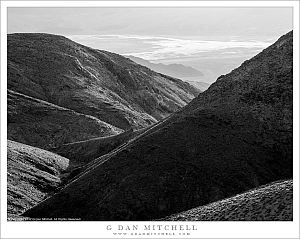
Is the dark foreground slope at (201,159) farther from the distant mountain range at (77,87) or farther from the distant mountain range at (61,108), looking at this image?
the distant mountain range at (77,87)

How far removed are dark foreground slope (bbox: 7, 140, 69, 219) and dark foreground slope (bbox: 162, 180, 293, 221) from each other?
2109cm

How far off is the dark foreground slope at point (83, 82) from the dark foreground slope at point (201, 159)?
74.2 metres

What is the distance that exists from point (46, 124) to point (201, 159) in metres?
76.2

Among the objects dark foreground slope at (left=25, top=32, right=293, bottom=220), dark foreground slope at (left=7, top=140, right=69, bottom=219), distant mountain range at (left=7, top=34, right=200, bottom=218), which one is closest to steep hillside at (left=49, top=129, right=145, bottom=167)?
distant mountain range at (left=7, top=34, right=200, bottom=218)

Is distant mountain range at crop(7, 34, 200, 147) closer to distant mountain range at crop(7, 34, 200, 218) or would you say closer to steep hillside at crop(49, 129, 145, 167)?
distant mountain range at crop(7, 34, 200, 218)

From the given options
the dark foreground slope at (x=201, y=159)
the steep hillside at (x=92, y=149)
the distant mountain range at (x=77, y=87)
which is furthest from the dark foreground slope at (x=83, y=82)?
the dark foreground slope at (x=201, y=159)

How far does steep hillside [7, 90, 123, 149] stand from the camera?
4510 inches

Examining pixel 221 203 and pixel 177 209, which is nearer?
pixel 221 203

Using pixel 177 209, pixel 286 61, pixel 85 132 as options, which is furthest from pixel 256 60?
pixel 85 132

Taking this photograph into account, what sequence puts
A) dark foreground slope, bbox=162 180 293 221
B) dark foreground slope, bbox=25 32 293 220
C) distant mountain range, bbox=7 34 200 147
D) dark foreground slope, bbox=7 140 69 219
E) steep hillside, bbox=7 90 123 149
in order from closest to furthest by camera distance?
dark foreground slope, bbox=162 180 293 221 → dark foreground slope, bbox=25 32 293 220 → dark foreground slope, bbox=7 140 69 219 → steep hillside, bbox=7 90 123 149 → distant mountain range, bbox=7 34 200 147

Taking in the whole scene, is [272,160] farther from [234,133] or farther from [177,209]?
[177,209]

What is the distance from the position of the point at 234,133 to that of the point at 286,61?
15.7m

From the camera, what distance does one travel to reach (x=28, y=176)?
62062mm

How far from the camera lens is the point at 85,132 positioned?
11850cm
